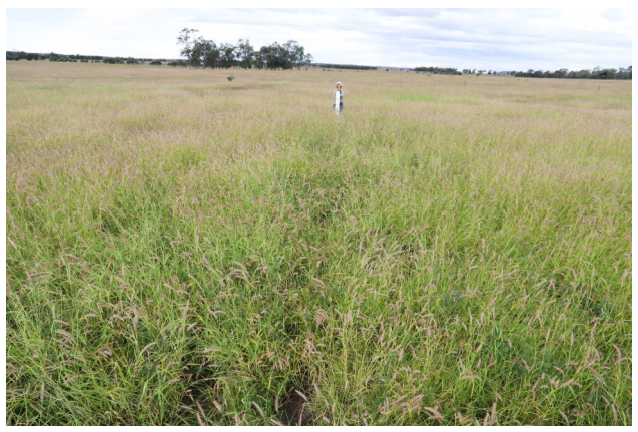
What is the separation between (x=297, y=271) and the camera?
2766 millimetres

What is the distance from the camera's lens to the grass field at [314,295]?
68.5 inches

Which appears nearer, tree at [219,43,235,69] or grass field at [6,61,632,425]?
grass field at [6,61,632,425]

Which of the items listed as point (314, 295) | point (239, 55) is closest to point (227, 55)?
point (239, 55)

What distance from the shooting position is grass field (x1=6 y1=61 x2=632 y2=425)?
174 centimetres

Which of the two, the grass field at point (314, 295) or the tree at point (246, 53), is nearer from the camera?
the grass field at point (314, 295)

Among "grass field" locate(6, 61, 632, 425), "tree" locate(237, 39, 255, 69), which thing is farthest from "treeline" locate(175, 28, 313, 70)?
"grass field" locate(6, 61, 632, 425)

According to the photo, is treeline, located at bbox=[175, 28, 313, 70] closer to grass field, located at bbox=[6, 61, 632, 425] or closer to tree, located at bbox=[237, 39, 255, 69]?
tree, located at bbox=[237, 39, 255, 69]

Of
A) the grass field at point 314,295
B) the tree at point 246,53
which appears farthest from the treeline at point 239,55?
the grass field at point 314,295

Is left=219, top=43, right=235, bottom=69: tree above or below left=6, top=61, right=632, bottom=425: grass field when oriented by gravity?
above

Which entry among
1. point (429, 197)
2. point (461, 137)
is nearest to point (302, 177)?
point (429, 197)

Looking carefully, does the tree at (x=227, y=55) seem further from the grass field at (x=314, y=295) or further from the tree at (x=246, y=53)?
the grass field at (x=314, y=295)

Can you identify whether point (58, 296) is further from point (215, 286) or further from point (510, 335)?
point (510, 335)

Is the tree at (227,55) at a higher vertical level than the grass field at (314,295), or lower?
higher

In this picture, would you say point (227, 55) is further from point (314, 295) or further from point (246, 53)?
point (314, 295)
